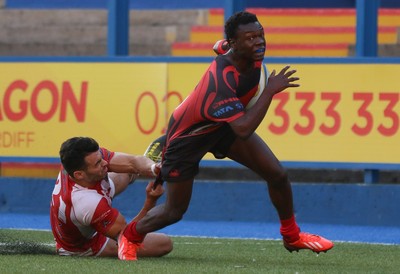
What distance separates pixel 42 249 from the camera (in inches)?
401

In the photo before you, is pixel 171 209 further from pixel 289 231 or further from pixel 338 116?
pixel 338 116

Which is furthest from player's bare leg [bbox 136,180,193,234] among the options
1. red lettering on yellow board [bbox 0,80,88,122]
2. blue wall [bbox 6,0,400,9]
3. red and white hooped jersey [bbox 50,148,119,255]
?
blue wall [bbox 6,0,400,9]

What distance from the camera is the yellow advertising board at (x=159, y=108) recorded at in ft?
46.4

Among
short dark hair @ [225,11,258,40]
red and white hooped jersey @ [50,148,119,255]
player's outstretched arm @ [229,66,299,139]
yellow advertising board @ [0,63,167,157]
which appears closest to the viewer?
player's outstretched arm @ [229,66,299,139]

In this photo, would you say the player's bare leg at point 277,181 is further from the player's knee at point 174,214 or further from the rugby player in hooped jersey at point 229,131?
the player's knee at point 174,214

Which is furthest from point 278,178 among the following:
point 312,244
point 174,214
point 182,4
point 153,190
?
point 182,4

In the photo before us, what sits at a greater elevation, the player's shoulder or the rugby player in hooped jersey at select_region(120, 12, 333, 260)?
the rugby player in hooped jersey at select_region(120, 12, 333, 260)

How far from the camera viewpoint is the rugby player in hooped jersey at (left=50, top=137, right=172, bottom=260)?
9586 millimetres

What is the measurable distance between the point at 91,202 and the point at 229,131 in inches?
45.0

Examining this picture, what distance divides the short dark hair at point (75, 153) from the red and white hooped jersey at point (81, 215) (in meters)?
0.16

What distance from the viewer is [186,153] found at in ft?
31.1

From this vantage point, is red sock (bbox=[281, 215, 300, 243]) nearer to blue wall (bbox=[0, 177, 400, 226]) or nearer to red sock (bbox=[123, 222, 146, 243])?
red sock (bbox=[123, 222, 146, 243])

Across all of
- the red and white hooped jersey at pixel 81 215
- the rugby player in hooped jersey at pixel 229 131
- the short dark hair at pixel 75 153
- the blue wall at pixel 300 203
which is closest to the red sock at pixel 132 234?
the rugby player in hooped jersey at pixel 229 131

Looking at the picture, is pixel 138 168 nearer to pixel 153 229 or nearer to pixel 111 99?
pixel 153 229
